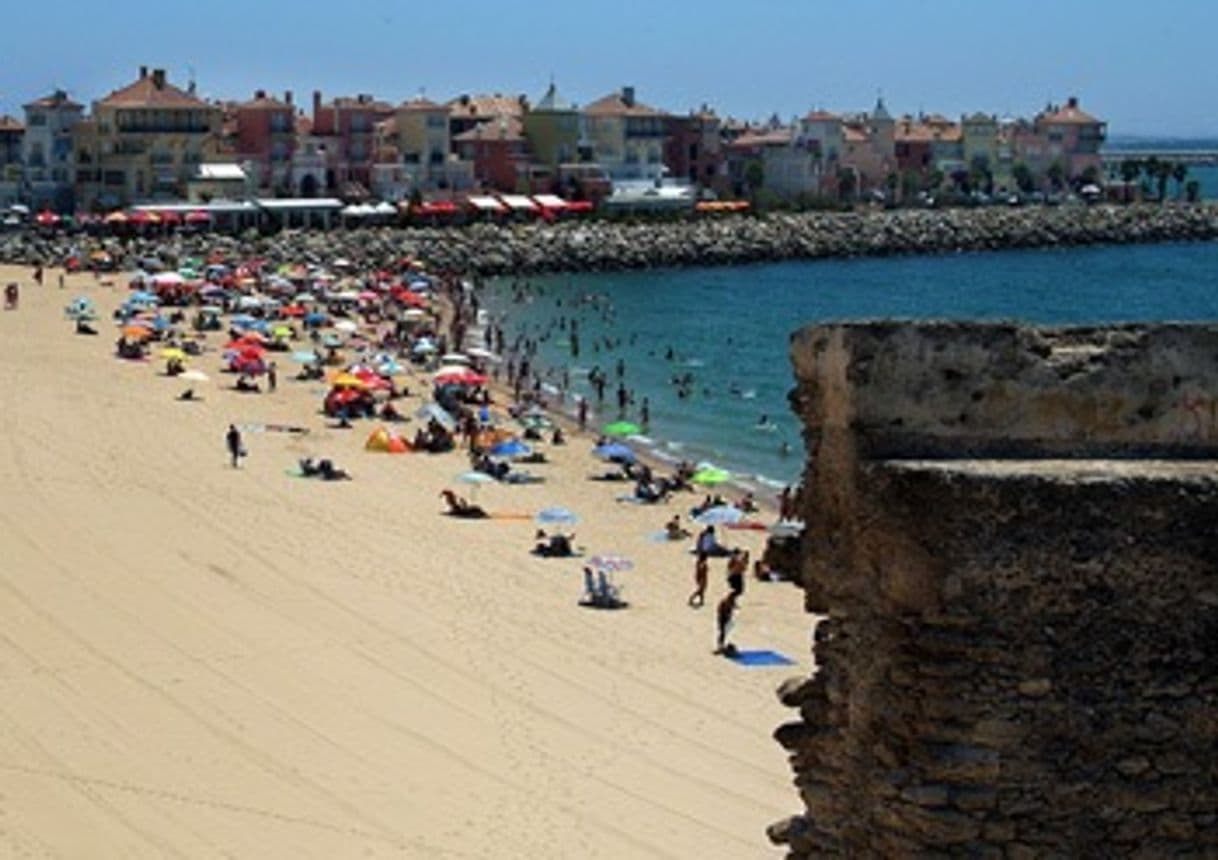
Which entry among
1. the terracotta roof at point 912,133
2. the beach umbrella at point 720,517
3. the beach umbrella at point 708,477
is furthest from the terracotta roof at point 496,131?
the beach umbrella at point 720,517

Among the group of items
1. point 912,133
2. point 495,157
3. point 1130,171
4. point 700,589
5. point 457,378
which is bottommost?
point 700,589

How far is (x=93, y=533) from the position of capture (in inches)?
935

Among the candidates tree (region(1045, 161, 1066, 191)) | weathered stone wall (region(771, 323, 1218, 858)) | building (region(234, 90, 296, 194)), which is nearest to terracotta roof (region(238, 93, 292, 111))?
building (region(234, 90, 296, 194))

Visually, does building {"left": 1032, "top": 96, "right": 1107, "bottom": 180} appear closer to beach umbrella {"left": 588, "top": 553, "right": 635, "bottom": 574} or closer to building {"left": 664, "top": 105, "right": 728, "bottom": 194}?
building {"left": 664, "top": 105, "right": 728, "bottom": 194}

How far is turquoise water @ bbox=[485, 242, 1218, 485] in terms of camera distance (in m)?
41.7

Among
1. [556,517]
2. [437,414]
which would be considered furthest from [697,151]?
[556,517]

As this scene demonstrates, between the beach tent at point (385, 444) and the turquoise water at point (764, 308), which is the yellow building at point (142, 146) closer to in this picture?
the turquoise water at point (764, 308)

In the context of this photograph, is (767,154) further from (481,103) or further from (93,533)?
(93,533)

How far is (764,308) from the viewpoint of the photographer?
74.8 metres

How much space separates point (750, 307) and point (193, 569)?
54283 millimetres

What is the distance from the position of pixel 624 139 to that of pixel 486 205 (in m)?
15.8

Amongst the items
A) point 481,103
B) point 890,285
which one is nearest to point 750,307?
point 890,285

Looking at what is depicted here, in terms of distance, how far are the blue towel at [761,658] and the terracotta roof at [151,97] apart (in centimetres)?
7831

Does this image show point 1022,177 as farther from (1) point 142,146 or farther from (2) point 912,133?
(1) point 142,146
